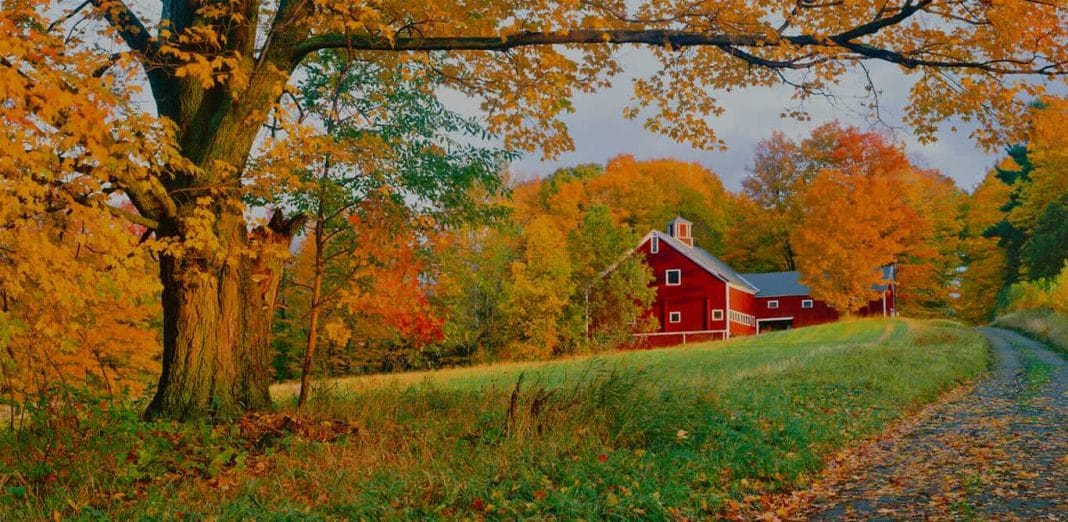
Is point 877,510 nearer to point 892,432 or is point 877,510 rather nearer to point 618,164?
point 892,432

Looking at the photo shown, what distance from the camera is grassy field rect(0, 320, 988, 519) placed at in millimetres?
5934

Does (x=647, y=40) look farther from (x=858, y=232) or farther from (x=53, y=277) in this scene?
(x=858, y=232)

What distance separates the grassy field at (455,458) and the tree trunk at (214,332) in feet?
2.16

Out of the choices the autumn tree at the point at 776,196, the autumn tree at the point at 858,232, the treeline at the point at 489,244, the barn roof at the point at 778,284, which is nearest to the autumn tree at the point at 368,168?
the treeline at the point at 489,244

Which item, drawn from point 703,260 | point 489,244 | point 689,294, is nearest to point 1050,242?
point 703,260

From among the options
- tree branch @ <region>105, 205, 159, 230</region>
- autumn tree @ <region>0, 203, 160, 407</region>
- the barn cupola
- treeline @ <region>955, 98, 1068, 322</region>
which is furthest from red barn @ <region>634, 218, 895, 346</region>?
autumn tree @ <region>0, 203, 160, 407</region>

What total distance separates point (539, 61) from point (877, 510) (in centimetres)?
607

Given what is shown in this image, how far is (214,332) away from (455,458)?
347 centimetres

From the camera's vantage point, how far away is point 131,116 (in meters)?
6.41

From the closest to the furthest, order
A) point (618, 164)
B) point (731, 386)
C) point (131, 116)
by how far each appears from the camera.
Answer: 1. point (131, 116)
2. point (731, 386)
3. point (618, 164)

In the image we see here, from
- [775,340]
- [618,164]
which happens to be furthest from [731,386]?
[618,164]

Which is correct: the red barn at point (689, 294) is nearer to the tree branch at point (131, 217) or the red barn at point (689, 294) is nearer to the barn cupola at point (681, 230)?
the barn cupola at point (681, 230)

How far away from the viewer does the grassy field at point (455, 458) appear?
5934 millimetres

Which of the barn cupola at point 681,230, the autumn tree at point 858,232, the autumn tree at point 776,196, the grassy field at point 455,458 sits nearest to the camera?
the grassy field at point 455,458
